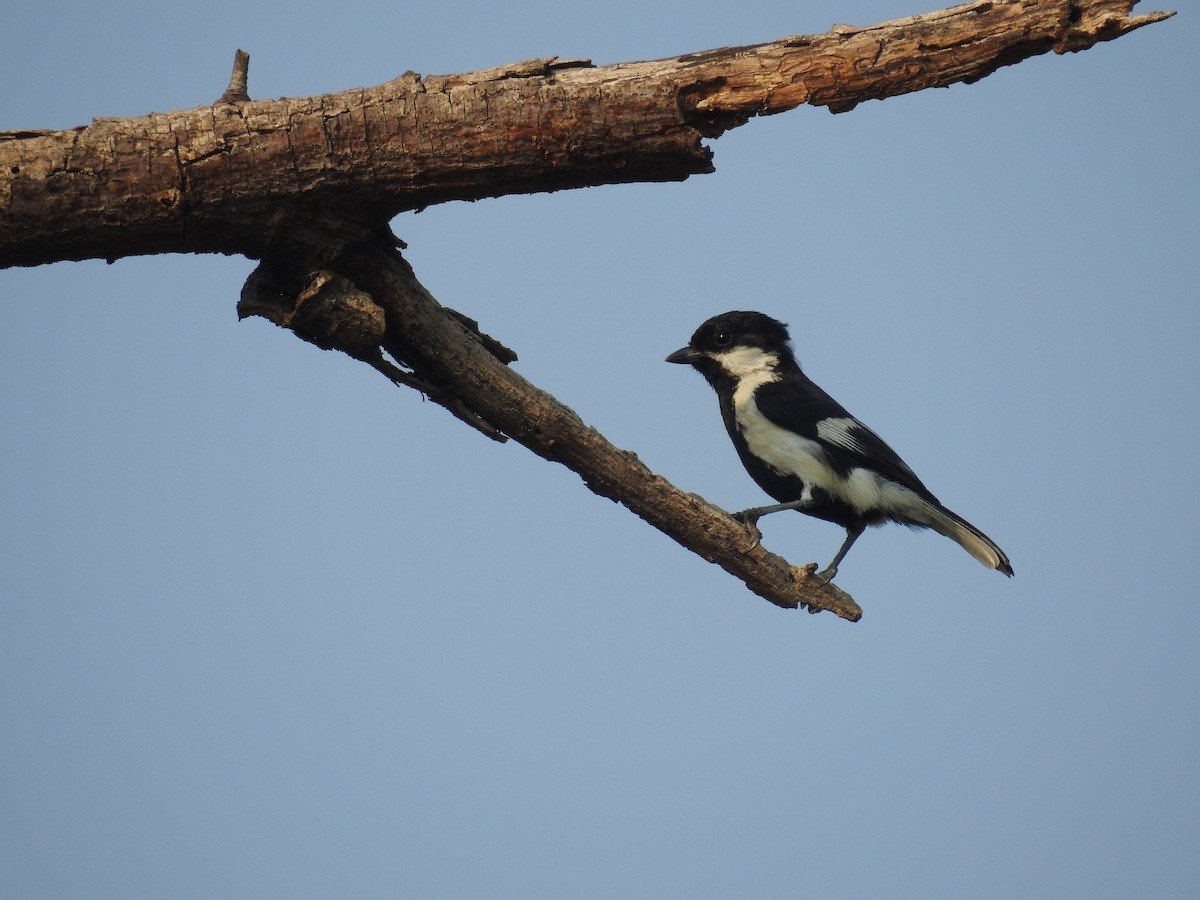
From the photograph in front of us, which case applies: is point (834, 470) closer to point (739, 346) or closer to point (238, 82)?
point (739, 346)

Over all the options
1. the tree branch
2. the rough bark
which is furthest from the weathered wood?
the tree branch

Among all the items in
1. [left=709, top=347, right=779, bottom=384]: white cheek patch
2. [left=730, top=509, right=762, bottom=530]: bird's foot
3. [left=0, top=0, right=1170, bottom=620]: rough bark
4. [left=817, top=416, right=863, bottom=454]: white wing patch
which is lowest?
[left=730, top=509, right=762, bottom=530]: bird's foot

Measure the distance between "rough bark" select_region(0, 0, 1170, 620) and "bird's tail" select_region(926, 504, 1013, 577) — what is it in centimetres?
279

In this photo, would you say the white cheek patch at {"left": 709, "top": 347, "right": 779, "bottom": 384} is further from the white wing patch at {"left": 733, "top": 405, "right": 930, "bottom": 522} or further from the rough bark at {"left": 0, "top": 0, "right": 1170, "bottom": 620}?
the rough bark at {"left": 0, "top": 0, "right": 1170, "bottom": 620}

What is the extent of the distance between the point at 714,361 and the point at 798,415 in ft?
2.30

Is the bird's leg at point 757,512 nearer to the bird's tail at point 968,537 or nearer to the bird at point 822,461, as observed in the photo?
the bird at point 822,461

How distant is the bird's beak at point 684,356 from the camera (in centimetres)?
679

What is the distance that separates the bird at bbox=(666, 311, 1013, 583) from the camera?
6176 millimetres

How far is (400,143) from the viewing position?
13.4 ft

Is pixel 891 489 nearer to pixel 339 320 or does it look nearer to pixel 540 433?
pixel 540 433

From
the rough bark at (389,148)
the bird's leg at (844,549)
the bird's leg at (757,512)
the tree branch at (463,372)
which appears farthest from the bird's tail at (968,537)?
the rough bark at (389,148)

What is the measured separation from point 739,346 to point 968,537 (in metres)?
1.67

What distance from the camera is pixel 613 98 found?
3947 mm

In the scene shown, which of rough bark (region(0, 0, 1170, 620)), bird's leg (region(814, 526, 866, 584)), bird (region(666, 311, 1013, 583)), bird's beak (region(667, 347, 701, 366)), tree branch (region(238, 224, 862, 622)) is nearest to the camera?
rough bark (region(0, 0, 1170, 620))
